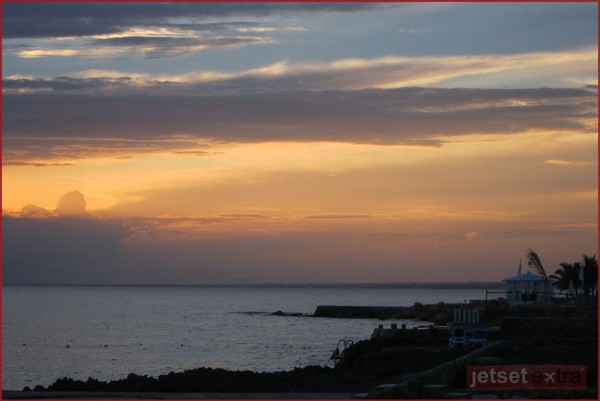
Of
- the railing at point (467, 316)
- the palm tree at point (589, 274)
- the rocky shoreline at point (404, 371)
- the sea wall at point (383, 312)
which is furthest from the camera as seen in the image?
the sea wall at point (383, 312)

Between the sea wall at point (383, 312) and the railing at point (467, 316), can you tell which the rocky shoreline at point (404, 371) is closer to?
the railing at point (467, 316)

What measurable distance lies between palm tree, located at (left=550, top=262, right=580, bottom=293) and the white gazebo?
11483mm

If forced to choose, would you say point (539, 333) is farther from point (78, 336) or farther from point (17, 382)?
point (78, 336)

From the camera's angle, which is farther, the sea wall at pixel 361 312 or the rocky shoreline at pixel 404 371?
the sea wall at pixel 361 312

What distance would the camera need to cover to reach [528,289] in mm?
47344

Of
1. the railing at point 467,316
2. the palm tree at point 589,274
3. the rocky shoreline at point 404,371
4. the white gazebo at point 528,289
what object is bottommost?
the rocky shoreline at point 404,371

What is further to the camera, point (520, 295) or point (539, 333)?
point (520, 295)

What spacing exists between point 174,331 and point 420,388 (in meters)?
55.8

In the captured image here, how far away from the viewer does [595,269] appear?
5578cm

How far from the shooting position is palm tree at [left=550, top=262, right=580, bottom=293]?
59.1 meters

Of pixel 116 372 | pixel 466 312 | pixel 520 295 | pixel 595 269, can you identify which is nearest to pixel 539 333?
pixel 466 312

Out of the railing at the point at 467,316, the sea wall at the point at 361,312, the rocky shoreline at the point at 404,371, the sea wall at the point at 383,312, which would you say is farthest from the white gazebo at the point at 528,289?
the sea wall at the point at 361,312

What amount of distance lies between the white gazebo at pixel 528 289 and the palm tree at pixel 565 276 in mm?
11483

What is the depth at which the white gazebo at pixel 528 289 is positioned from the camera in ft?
153
